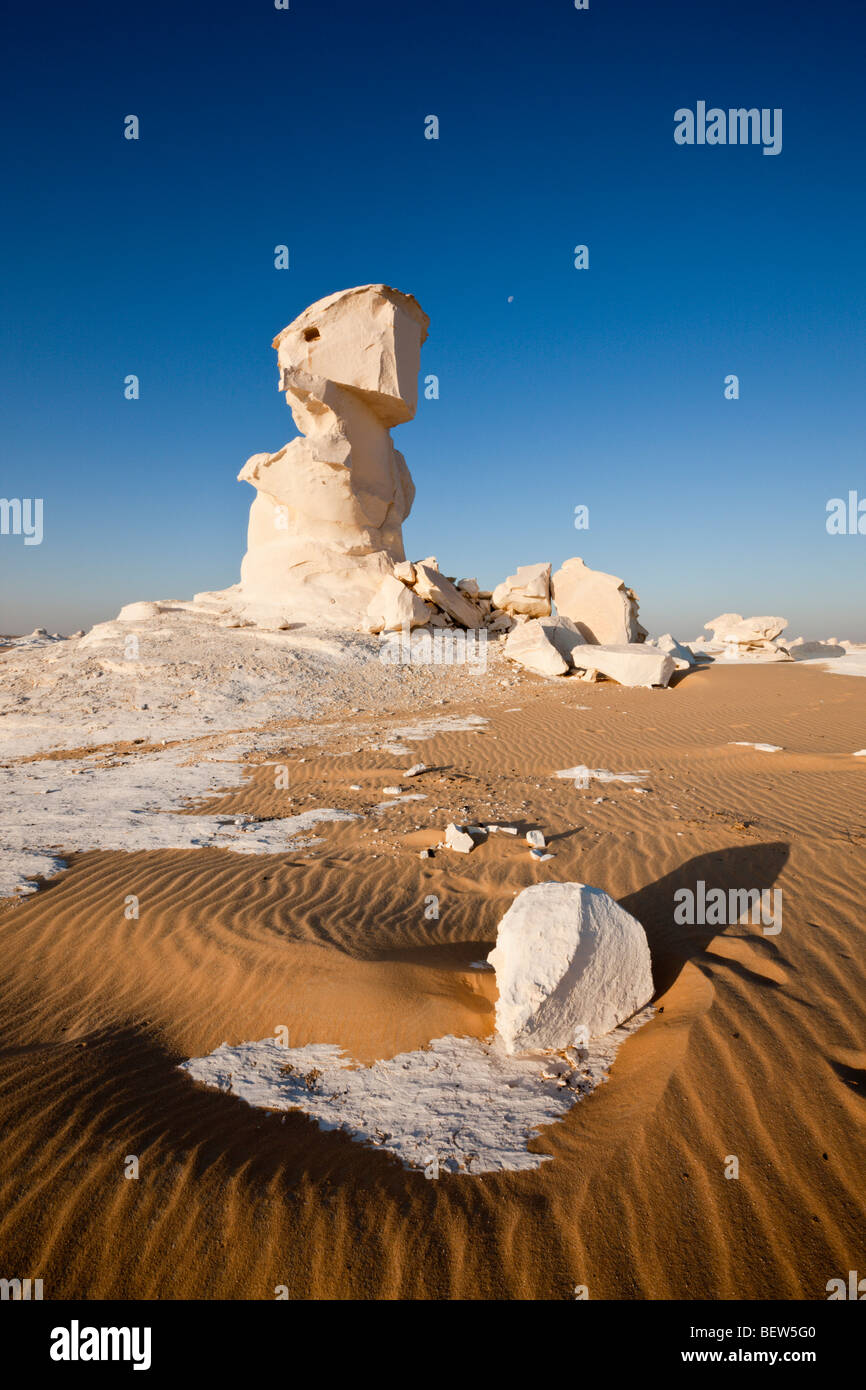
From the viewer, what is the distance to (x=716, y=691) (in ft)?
49.4

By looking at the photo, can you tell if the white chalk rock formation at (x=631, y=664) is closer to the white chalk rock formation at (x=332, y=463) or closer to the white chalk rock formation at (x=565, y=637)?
the white chalk rock formation at (x=565, y=637)

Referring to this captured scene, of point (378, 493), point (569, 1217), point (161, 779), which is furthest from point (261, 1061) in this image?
point (378, 493)

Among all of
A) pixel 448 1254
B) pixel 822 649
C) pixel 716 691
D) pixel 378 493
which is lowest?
pixel 448 1254

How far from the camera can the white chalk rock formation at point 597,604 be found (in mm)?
18891

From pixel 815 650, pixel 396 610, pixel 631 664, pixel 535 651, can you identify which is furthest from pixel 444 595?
pixel 815 650

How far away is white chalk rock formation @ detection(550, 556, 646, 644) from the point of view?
18.9 metres

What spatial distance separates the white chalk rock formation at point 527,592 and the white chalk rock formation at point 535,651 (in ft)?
8.20

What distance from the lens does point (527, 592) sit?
68.1 ft

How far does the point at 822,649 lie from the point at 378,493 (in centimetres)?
1898

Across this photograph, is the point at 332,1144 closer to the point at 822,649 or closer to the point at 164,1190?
the point at 164,1190

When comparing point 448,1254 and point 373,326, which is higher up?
point 373,326

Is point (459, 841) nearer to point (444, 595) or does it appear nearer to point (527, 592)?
point (444, 595)

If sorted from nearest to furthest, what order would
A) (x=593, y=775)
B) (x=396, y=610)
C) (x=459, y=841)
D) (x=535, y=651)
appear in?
1. (x=459, y=841)
2. (x=593, y=775)
3. (x=535, y=651)
4. (x=396, y=610)

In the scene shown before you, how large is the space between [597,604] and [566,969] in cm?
1705
